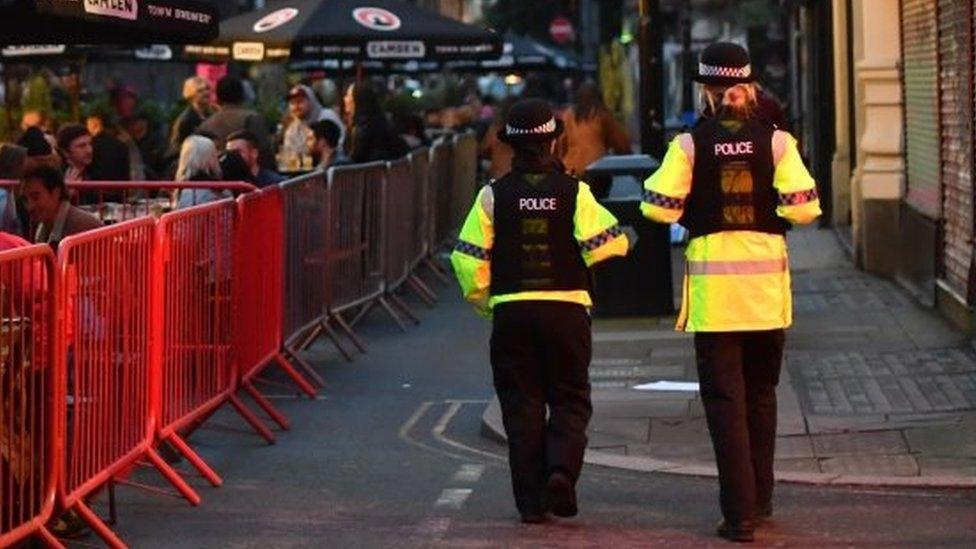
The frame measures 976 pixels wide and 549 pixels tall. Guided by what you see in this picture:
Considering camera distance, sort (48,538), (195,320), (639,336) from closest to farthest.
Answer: (48,538) → (195,320) → (639,336)

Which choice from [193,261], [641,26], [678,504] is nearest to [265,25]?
[641,26]

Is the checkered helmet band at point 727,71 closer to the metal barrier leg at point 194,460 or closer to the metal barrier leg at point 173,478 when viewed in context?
the metal barrier leg at point 173,478

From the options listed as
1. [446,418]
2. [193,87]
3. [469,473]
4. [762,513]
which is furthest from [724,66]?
[193,87]

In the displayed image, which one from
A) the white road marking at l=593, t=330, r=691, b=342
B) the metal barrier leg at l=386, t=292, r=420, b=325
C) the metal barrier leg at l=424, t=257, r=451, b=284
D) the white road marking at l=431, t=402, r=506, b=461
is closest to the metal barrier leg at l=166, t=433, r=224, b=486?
the white road marking at l=431, t=402, r=506, b=461

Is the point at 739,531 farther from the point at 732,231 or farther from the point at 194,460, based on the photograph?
the point at 194,460

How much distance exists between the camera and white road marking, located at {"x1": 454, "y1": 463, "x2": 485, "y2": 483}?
37.5 ft

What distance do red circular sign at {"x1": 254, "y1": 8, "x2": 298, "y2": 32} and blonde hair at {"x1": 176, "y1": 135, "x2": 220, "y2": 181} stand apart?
745 cm

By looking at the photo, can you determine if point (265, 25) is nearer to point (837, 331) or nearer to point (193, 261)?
point (837, 331)

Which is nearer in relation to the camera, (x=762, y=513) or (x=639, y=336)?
(x=762, y=513)

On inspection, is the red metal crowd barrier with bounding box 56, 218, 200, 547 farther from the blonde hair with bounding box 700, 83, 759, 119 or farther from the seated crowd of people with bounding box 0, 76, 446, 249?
the blonde hair with bounding box 700, 83, 759, 119

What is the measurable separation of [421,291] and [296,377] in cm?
651

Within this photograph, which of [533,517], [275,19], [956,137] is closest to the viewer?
[533,517]

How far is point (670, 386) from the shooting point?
1414 centimetres

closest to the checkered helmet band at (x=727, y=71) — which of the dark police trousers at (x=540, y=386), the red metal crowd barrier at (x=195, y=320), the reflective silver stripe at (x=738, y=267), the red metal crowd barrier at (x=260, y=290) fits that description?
the reflective silver stripe at (x=738, y=267)
